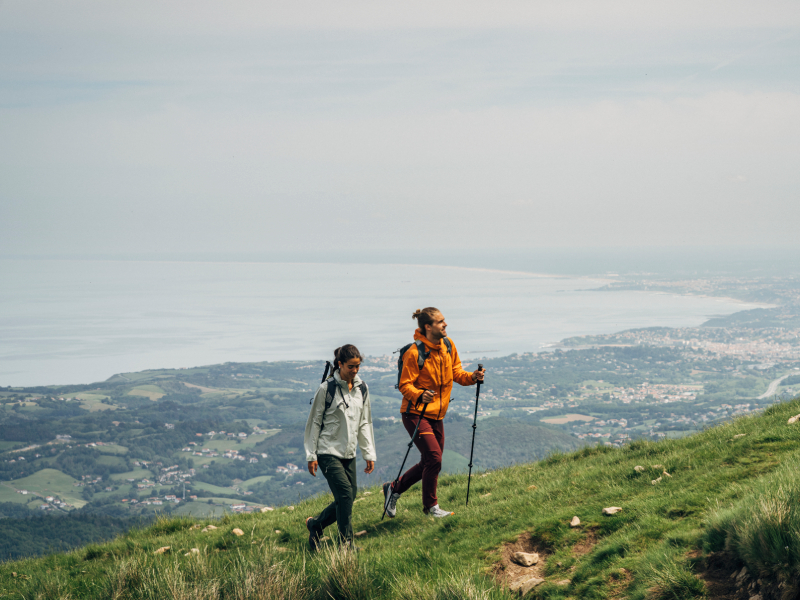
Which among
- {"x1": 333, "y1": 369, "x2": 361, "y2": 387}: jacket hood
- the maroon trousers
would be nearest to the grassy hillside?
the maroon trousers

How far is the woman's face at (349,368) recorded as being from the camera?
6.88 meters

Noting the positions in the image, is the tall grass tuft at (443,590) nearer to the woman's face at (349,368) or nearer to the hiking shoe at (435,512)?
the woman's face at (349,368)

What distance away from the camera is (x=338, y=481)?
6918 millimetres

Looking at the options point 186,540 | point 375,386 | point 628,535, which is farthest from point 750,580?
point 375,386

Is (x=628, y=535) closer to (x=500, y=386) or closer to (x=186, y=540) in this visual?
(x=186, y=540)

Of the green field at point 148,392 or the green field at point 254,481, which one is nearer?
the green field at point 254,481

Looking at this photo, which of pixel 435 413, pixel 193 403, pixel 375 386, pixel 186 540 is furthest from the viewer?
pixel 193 403

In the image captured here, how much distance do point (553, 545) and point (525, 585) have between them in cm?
84

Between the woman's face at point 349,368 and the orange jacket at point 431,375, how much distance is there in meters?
1.05

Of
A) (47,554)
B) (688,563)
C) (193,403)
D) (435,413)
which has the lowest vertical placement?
(193,403)

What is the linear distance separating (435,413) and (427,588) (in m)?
2.85

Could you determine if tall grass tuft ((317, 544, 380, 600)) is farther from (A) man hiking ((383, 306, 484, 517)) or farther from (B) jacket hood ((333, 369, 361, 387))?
(A) man hiking ((383, 306, 484, 517))

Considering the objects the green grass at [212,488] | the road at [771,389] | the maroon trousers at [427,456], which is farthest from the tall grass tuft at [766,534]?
the road at [771,389]

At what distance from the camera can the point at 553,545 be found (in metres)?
6.30
